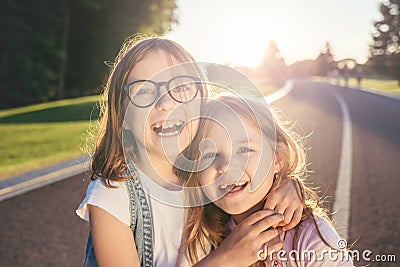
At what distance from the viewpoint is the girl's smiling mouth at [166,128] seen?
7.51ft

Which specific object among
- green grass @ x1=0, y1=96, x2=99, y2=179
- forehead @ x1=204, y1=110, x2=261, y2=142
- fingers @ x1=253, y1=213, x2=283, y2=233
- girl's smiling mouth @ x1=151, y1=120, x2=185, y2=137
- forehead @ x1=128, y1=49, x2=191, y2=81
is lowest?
green grass @ x1=0, y1=96, x2=99, y2=179

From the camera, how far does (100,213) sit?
2.03 meters

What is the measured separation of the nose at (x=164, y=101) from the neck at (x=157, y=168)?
A: 231 millimetres

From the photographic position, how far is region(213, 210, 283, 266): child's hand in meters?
2.01

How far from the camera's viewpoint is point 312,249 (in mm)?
2070

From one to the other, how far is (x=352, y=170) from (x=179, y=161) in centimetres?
634

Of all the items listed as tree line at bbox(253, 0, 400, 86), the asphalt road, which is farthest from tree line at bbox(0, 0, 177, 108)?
the asphalt road

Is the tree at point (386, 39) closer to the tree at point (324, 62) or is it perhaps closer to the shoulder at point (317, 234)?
the tree at point (324, 62)

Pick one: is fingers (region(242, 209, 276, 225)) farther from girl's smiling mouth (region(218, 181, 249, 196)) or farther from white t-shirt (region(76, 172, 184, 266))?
white t-shirt (region(76, 172, 184, 266))

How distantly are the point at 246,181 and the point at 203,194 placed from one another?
0.23m

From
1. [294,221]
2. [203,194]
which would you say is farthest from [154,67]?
[294,221]

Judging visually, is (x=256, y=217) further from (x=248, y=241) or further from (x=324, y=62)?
(x=324, y=62)

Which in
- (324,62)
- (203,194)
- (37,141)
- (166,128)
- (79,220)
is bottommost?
(324,62)

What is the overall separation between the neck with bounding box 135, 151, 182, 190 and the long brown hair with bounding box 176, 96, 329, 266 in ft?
0.17
